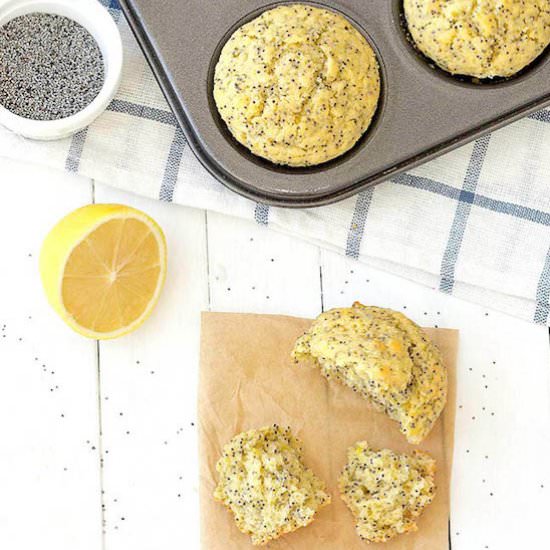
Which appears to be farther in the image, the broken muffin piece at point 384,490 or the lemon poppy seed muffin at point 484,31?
the broken muffin piece at point 384,490

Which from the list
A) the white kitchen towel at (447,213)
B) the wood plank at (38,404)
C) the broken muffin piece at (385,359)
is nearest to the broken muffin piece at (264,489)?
the broken muffin piece at (385,359)

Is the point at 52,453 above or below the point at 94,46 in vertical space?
below

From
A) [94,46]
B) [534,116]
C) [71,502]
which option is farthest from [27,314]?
[534,116]

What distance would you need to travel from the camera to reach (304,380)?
273 cm

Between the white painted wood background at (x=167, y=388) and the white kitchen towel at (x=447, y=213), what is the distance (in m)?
0.05

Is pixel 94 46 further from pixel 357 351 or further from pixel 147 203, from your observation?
pixel 357 351

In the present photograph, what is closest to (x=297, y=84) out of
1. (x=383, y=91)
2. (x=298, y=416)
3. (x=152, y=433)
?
(x=383, y=91)

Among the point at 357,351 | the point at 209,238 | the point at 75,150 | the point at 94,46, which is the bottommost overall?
the point at 357,351

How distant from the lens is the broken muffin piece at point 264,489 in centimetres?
257

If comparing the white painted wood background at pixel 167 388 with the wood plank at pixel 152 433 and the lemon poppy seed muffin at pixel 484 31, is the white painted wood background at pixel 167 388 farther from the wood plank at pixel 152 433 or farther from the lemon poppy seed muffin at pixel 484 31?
the lemon poppy seed muffin at pixel 484 31

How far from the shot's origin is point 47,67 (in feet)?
8.83

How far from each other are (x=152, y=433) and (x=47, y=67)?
1.01 metres

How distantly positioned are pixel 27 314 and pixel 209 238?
20.9 inches

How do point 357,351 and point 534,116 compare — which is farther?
point 534,116
